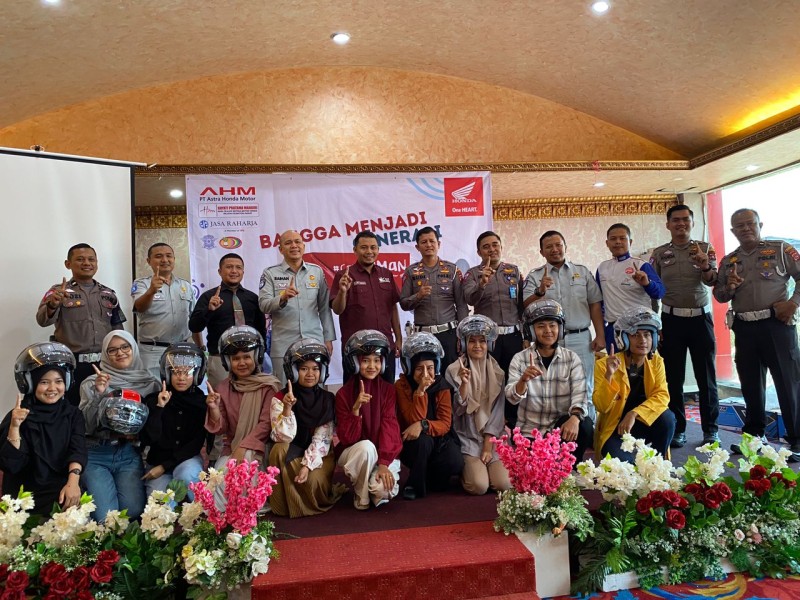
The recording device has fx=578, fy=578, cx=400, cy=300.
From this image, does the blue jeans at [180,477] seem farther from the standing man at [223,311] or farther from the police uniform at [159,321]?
the police uniform at [159,321]

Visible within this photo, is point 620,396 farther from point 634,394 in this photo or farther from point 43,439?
point 43,439

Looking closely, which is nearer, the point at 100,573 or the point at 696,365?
the point at 100,573

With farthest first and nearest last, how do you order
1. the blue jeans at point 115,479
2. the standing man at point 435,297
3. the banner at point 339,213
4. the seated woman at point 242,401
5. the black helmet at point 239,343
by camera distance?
the banner at point 339,213, the standing man at point 435,297, the black helmet at point 239,343, the seated woman at point 242,401, the blue jeans at point 115,479

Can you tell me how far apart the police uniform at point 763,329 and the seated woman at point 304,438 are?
11.0ft

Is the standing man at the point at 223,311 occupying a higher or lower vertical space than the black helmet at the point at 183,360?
higher

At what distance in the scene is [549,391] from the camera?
3807 mm

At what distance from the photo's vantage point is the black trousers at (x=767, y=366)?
439 cm

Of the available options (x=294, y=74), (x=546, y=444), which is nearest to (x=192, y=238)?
(x=294, y=74)

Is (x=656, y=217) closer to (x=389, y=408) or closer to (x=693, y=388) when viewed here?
(x=693, y=388)

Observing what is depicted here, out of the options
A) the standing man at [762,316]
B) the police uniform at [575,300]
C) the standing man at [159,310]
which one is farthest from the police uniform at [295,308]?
the standing man at [762,316]

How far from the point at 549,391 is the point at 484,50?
160 inches

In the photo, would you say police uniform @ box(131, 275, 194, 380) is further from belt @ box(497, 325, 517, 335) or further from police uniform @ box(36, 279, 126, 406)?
belt @ box(497, 325, 517, 335)

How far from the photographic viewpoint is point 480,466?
369 cm

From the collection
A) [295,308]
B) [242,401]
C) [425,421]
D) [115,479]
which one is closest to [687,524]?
[425,421]
